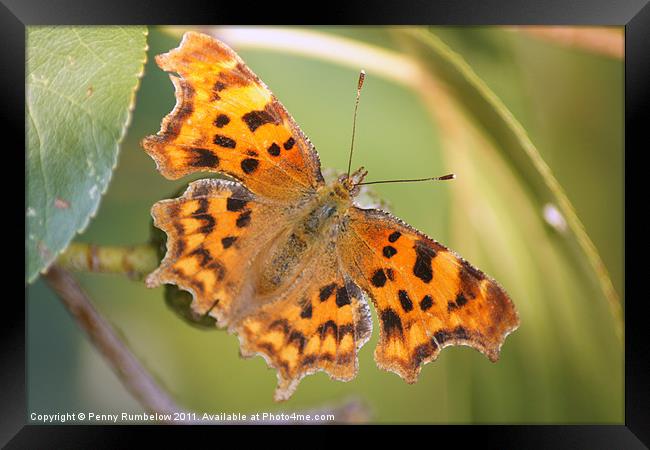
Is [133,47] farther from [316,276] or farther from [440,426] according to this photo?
[440,426]

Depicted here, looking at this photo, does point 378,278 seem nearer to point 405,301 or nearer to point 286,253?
point 405,301

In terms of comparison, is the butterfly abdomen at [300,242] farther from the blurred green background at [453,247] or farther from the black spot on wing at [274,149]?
the blurred green background at [453,247]

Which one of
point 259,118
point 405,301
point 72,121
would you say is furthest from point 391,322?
point 72,121

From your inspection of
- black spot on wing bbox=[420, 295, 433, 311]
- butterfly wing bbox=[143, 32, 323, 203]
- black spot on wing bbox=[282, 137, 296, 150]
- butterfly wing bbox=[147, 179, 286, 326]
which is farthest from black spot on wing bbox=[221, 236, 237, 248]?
black spot on wing bbox=[420, 295, 433, 311]

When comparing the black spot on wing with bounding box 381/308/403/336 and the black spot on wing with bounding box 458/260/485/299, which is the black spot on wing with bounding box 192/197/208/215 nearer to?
the black spot on wing with bounding box 381/308/403/336

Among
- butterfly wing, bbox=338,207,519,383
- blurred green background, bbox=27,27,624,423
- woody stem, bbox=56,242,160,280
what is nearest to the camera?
woody stem, bbox=56,242,160,280

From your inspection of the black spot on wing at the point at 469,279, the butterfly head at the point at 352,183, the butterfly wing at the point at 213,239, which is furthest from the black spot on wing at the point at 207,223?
the black spot on wing at the point at 469,279
